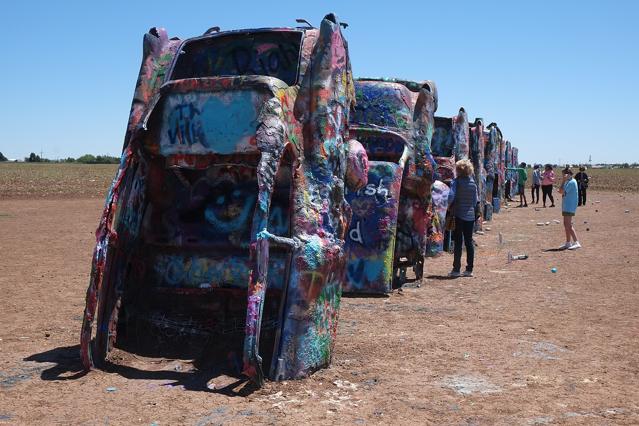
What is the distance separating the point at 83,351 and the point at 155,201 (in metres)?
1.63

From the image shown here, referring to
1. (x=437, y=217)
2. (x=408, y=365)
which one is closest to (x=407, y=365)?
(x=408, y=365)

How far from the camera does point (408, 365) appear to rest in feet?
19.0

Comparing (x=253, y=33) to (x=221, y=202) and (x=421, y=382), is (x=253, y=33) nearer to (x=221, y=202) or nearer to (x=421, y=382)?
(x=221, y=202)

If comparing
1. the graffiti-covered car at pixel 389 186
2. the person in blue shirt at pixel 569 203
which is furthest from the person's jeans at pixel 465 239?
the person in blue shirt at pixel 569 203

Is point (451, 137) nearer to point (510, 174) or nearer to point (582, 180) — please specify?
point (582, 180)

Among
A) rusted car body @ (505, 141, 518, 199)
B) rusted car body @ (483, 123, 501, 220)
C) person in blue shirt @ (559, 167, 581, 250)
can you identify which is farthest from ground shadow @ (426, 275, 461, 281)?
rusted car body @ (505, 141, 518, 199)

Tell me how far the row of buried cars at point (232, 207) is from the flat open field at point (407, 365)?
0.37 meters

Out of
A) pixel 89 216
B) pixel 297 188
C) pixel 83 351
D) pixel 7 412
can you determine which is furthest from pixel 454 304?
pixel 89 216

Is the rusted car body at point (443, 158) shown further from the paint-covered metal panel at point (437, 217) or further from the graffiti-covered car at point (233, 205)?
the graffiti-covered car at point (233, 205)

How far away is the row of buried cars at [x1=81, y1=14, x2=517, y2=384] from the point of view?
208 inches

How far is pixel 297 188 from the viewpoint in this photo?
5441 millimetres

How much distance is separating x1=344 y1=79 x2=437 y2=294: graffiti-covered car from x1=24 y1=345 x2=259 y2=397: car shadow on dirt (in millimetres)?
3940

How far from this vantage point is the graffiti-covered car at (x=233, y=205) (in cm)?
527

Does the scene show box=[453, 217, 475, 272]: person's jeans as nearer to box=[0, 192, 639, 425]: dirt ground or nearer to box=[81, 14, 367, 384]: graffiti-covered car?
box=[0, 192, 639, 425]: dirt ground
